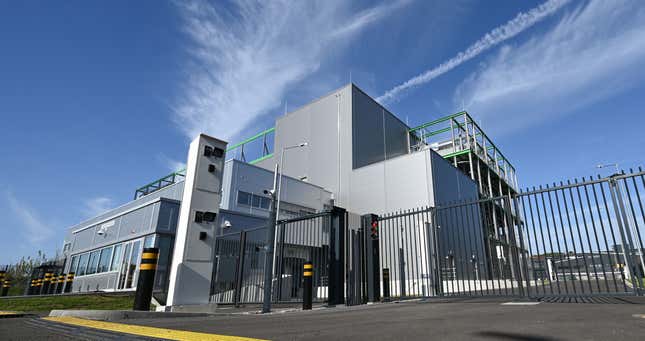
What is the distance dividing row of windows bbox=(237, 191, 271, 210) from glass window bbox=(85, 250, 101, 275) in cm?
991

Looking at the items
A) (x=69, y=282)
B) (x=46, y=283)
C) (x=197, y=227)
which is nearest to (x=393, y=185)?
(x=197, y=227)

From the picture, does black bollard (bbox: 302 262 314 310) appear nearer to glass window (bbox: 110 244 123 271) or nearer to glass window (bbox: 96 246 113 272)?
glass window (bbox: 110 244 123 271)

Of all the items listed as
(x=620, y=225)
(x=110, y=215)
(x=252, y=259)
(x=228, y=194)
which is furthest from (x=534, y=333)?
(x=110, y=215)

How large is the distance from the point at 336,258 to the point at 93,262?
69.0ft

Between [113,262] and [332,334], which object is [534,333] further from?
[113,262]

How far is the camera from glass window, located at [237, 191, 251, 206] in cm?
2191

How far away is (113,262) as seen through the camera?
64.0ft

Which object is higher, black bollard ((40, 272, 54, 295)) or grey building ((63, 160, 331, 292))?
grey building ((63, 160, 331, 292))

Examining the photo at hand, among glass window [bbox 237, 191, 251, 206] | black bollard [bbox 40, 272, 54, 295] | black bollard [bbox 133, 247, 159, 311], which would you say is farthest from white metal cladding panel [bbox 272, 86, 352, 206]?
black bollard [bbox 133, 247, 159, 311]

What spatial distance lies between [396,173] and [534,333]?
21356 millimetres

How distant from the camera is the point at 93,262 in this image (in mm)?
22078

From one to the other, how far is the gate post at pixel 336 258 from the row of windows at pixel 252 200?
14415 mm

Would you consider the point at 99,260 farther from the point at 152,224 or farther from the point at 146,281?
the point at 146,281

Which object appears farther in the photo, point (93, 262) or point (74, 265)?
point (74, 265)
